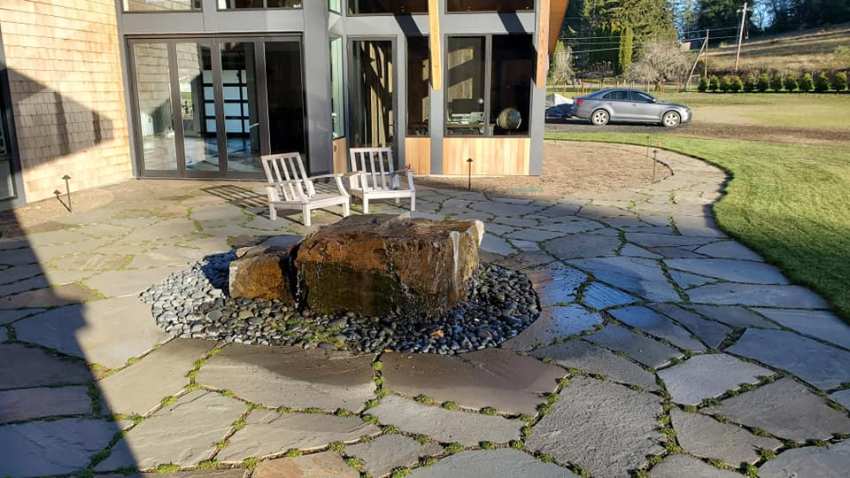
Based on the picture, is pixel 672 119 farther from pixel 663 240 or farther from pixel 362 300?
pixel 362 300

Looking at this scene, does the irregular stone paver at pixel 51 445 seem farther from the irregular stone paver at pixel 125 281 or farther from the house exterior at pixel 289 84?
the house exterior at pixel 289 84

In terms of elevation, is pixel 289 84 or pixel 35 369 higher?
pixel 289 84

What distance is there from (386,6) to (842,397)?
9010 mm

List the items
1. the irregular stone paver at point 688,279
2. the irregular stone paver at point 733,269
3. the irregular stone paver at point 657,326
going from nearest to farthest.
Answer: the irregular stone paver at point 657,326 < the irregular stone paver at point 688,279 < the irregular stone paver at point 733,269

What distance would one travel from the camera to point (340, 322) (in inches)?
169

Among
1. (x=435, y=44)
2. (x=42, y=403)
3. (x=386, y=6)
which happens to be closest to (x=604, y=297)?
(x=42, y=403)

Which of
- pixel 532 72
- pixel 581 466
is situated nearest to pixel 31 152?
pixel 532 72

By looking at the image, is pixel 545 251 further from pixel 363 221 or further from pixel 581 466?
pixel 581 466

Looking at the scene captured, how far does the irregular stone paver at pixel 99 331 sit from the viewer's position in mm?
3806

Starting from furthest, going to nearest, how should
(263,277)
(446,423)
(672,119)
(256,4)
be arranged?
(672,119) < (256,4) < (263,277) < (446,423)

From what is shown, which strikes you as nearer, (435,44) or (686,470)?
(686,470)

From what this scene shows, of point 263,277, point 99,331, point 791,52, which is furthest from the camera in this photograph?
point 791,52

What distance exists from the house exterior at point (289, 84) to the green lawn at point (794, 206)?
363 cm

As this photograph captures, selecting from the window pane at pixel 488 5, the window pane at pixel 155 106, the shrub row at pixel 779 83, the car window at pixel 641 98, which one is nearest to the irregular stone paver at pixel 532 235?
the window pane at pixel 488 5
